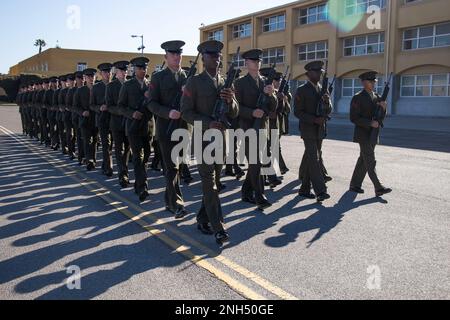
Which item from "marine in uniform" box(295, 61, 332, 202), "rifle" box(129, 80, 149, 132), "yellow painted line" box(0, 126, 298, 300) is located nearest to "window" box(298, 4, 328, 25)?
"marine in uniform" box(295, 61, 332, 202)

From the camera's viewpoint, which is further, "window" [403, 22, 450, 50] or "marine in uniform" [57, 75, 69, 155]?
"window" [403, 22, 450, 50]

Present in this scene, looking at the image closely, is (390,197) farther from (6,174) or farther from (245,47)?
(245,47)

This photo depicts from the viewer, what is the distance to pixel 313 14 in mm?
41094

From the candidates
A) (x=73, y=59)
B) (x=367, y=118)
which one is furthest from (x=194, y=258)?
(x=73, y=59)

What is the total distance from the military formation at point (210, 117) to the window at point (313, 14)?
3160 cm

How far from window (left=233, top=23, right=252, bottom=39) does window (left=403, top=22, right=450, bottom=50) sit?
19.5 m

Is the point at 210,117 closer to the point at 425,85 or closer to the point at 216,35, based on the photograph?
the point at 425,85

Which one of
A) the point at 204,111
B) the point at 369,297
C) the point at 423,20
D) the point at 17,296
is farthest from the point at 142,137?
the point at 423,20

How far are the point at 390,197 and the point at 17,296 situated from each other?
5.88m

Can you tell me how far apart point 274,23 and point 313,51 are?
6.60 meters

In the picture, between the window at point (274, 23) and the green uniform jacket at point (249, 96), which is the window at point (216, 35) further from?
the green uniform jacket at point (249, 96)

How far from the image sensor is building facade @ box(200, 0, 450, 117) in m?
31.3

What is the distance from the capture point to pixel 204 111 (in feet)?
18.7
